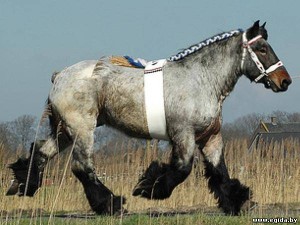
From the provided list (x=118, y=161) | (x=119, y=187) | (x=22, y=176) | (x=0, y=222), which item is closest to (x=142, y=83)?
(x=22, y=176)

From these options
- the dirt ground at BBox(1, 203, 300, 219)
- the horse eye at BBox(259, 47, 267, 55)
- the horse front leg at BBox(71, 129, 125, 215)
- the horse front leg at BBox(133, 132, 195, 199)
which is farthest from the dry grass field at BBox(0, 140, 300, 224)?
the horse eye at BBox(259, 47, 267, 55)

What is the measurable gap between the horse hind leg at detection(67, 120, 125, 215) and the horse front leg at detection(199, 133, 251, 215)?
129 centimetres

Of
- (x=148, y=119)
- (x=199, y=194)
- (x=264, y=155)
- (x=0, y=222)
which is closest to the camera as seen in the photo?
(x=0, y=222)

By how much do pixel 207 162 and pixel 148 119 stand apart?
106 cm

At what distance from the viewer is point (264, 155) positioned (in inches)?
616

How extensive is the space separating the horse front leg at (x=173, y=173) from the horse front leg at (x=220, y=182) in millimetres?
594

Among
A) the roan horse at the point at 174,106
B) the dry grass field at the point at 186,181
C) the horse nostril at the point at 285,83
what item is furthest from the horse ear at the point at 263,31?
the dry grass field at the point at 186,181

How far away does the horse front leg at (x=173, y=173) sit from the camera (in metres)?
8.99

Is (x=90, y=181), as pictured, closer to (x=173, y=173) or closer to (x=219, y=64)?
(x=173, y=173)

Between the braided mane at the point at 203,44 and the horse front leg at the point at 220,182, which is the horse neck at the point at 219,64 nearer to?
the braided mane at the point at 203,44

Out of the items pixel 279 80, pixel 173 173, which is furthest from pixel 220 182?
pixel 279 80

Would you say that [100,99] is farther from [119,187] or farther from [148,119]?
[119,187]

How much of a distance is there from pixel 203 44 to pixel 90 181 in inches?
98.1

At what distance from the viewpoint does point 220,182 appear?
31.0 feet
